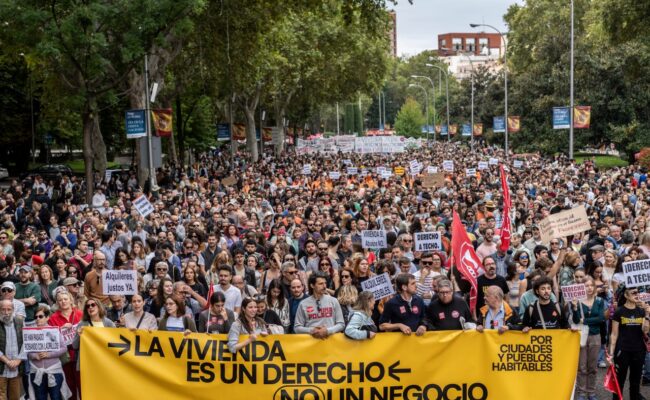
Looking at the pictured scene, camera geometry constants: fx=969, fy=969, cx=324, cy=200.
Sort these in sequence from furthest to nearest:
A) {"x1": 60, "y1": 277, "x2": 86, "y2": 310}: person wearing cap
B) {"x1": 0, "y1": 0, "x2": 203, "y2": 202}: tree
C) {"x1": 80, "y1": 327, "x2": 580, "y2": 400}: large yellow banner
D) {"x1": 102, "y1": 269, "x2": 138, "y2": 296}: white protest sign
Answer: {"x1": 0, "y1": 0, "x2": 203, "y2": 202}: tree < {"x1": 60, "y1": 277, "x2": 86, "y2": 310}: person wearing cap < {"x1": 102, "y1": 269, "x2": 138, "y2": 296}: white protest sign < {"x1": 80, "y1": 327, "x2": 580, "y2": 400}: large yellow banner

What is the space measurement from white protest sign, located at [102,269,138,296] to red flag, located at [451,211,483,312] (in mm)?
3641

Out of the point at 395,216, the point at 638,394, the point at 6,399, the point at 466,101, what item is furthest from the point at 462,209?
the point at 466,101

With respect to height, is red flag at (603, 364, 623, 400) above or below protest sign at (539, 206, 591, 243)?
below

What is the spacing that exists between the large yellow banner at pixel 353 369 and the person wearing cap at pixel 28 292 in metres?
2.98

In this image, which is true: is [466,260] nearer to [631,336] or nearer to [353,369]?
[631,336]

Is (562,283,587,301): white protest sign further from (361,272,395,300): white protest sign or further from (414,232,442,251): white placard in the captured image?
(414,232,442,251): white placard

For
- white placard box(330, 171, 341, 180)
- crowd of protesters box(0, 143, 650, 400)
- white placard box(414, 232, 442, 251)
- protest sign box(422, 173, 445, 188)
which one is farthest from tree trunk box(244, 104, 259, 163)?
white placard box(414, 232, 442, 251)

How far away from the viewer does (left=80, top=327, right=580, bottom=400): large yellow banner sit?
28.1ft

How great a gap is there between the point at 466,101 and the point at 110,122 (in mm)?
44048

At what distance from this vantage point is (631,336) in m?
9.53

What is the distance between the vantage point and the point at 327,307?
31.0 ft

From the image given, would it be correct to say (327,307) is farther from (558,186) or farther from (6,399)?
(558,186)

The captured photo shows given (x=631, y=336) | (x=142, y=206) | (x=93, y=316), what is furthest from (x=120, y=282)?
(x=142, y=206)

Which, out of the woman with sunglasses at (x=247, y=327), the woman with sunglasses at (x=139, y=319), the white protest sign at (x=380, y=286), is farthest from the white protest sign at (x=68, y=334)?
the white protest sign at (x=380, y=286)
